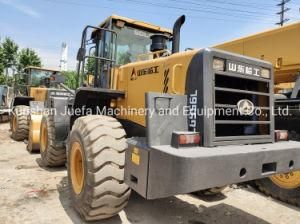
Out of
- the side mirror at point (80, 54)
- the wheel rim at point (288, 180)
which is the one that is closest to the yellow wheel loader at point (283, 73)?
the wheel rim at point (288, 180)

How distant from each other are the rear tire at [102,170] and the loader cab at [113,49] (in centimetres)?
165

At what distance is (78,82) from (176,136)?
3.07m

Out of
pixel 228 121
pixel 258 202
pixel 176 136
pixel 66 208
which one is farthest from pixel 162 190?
pixel 258 202

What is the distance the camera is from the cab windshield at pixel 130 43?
5.50 metres

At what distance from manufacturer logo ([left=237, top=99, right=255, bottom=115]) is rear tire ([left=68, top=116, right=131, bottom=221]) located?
4.46 ft

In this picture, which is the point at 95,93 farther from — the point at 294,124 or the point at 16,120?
the point at 16,120

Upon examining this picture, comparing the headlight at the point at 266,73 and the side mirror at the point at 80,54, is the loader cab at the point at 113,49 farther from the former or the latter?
the headlight at the point at 266,73


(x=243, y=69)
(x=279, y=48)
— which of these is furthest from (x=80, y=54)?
(x=279, y=48)

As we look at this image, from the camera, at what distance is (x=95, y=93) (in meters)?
4.90

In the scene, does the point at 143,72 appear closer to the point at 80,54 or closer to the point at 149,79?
the point at 149,79

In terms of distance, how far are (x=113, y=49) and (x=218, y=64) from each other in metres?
2.45

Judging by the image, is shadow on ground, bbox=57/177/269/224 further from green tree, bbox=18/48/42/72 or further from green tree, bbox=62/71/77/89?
green tree, bbox=18/48/42/72

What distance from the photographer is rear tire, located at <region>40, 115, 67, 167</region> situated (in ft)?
20.9

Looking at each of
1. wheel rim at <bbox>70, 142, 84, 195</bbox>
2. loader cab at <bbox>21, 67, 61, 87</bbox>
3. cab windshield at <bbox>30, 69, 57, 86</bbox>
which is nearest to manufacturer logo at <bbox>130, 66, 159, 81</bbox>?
wheel rim at <bbox>70, 142, 84, 195</bbox>
